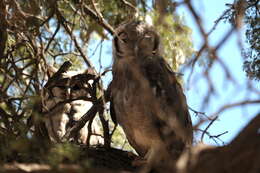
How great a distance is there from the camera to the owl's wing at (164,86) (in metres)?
3.82

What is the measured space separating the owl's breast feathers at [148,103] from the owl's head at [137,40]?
58 mm

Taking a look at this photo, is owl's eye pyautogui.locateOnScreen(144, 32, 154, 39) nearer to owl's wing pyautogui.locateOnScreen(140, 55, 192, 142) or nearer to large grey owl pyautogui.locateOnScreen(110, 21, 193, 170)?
large grey owl pyautogui.locateOnScreen(110, 21, 193, 170)

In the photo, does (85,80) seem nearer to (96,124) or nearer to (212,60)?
(96,124)

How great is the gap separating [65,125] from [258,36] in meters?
2.72

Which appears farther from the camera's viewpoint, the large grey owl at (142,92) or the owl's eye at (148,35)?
the owl's eye at (148,35)

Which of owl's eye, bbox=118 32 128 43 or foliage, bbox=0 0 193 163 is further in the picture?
owl's eye, bbox=118 32 128 43

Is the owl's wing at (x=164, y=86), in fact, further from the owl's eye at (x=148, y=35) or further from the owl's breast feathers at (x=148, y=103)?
the owl's eye at (x=148, y=35)

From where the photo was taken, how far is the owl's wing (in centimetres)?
382

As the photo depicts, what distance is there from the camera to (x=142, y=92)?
3.76 m

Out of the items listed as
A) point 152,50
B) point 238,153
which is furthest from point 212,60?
point 152,50

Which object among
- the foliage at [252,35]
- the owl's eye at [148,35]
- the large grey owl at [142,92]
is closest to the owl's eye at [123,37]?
the large grey owl at [142,92]

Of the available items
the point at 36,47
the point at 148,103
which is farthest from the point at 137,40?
the point at 36,47

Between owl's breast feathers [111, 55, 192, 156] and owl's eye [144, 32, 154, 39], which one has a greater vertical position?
owl's eye [144, 32, 154, 39]

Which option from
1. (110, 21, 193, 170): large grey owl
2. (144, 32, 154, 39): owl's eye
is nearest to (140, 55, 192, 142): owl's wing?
(110, 21, 193, 170): large grey owl
